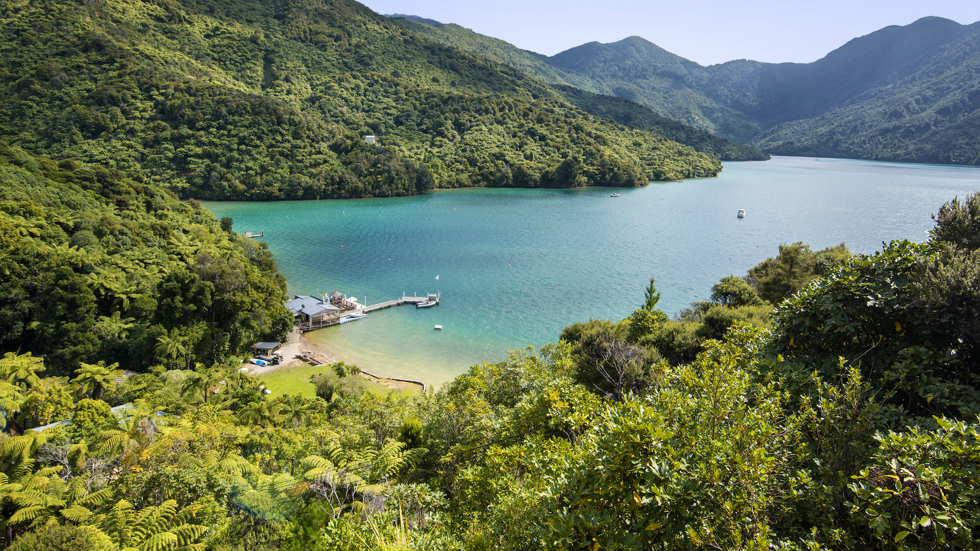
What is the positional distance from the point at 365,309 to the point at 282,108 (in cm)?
7374

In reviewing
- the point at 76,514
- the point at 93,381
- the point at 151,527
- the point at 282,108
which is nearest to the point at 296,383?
the point at 93,381

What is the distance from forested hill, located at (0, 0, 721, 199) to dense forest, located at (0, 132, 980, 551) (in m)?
68.7

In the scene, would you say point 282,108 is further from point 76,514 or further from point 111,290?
point 76,514

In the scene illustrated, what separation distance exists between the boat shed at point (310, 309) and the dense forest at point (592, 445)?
11594 millimetres

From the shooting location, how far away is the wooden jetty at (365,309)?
3309 cm

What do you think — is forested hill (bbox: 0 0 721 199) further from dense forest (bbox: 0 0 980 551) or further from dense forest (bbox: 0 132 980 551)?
dense forest (bbox: 0 132 980 551)

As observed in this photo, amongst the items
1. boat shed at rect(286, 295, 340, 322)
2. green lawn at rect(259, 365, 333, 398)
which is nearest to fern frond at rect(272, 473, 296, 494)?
green lawn at rect(259, 365, 333, 398)

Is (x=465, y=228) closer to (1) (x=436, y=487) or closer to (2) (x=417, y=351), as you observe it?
(2) (x=417, y=351)

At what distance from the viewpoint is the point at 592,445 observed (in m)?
4.80

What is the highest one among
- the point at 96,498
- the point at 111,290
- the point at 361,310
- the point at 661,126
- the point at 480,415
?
the point at 661,126

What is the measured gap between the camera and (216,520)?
8508mm

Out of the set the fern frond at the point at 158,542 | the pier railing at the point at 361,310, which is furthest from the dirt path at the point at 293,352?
the fern frond at the point at 158,542

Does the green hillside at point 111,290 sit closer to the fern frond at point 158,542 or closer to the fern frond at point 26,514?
the fern frond at point 26,514

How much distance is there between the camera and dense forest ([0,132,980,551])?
388 centimetres
